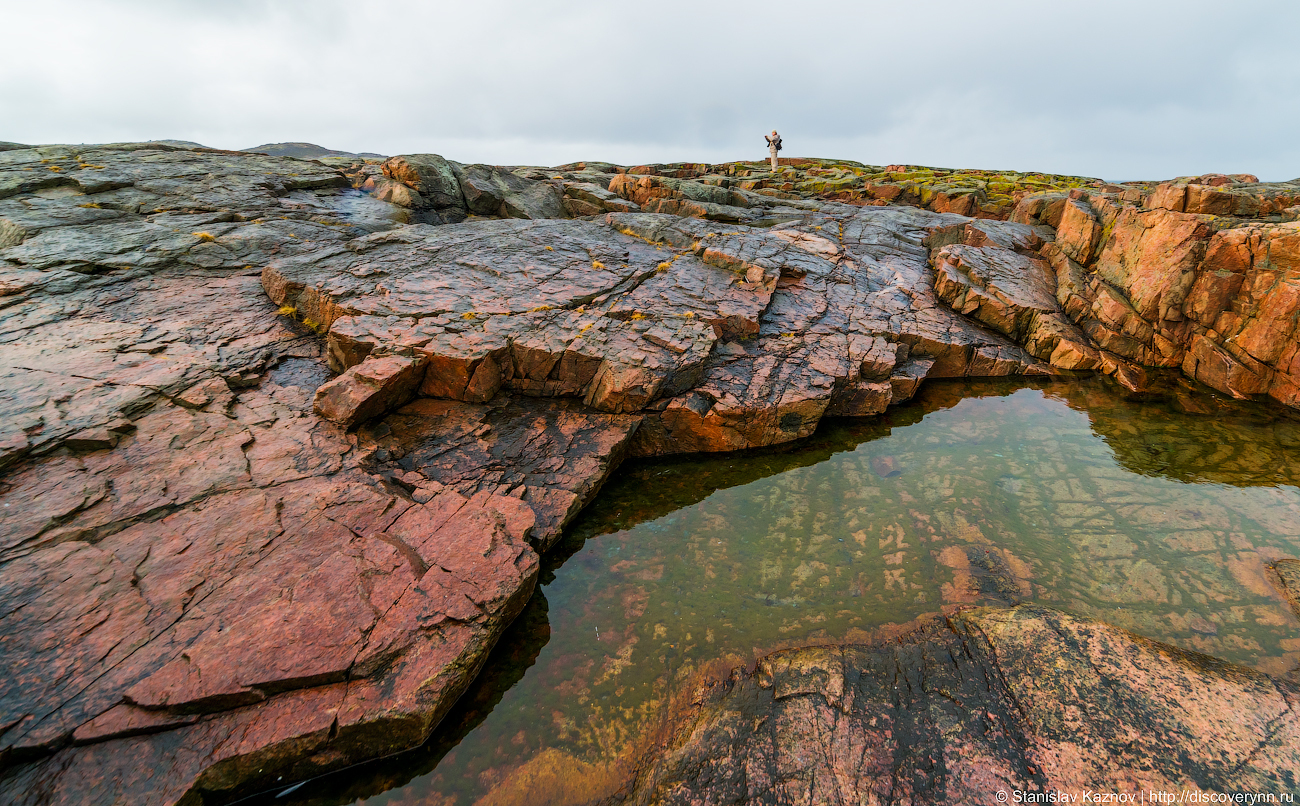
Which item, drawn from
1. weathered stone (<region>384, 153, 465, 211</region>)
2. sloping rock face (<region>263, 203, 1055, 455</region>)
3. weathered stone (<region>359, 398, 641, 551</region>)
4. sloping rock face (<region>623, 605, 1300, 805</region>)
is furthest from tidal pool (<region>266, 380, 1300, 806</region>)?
weathered stone (<region>384, 153, 465, 211</region>)

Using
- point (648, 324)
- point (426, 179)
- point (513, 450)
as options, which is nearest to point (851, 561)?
point (513, 450)

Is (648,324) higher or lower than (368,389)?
higher

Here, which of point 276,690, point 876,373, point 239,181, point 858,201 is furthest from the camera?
point 858,201

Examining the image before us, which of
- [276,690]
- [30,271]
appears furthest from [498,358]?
[30,271]

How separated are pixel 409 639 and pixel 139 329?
11.1 m

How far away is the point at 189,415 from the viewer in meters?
8.84

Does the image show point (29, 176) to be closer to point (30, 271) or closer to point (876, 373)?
point (30, 271)

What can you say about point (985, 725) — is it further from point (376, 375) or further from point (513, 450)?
point (376, 375)

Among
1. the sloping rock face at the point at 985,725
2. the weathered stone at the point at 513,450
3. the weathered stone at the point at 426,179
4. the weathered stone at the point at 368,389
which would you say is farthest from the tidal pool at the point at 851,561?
the weathered stone at the point at 426,179

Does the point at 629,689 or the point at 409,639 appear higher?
the point at 409,639

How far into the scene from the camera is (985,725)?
18.2 feet

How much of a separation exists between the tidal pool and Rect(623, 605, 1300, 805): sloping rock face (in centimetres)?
70

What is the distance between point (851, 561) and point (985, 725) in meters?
3.11

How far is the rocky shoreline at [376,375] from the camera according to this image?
5.59m
